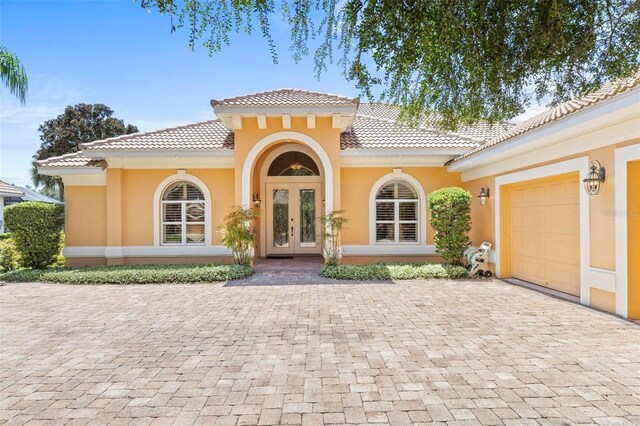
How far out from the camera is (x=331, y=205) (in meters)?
12.3

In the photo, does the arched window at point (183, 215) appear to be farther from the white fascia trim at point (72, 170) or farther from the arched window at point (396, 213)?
the arched window at point (396, 213)

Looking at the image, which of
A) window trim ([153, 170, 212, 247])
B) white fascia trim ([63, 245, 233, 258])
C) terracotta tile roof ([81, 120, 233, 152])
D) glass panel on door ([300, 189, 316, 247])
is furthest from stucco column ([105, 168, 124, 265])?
glass panel on door ([300, 189, 316, 247])

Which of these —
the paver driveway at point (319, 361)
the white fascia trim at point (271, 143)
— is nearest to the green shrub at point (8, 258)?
the paver driveway at point (319, 361)

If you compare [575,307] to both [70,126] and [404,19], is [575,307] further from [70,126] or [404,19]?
[70,126]

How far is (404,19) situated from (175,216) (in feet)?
39.5

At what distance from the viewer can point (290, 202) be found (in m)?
15.3

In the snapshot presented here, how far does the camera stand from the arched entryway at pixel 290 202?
1520cm

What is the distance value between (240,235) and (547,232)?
860 centimetres

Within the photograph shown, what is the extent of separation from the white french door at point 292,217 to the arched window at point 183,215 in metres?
2.95

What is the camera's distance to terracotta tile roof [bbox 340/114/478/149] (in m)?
12.8

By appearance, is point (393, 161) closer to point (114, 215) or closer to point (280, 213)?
point (280, 213)

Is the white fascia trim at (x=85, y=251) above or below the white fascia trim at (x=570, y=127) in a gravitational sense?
below

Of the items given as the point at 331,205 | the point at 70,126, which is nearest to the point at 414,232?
the point at 331,205

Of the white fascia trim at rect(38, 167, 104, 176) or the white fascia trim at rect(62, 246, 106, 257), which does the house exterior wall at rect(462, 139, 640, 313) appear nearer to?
the white fascia trim at rect(38, 167, 104, 176)
